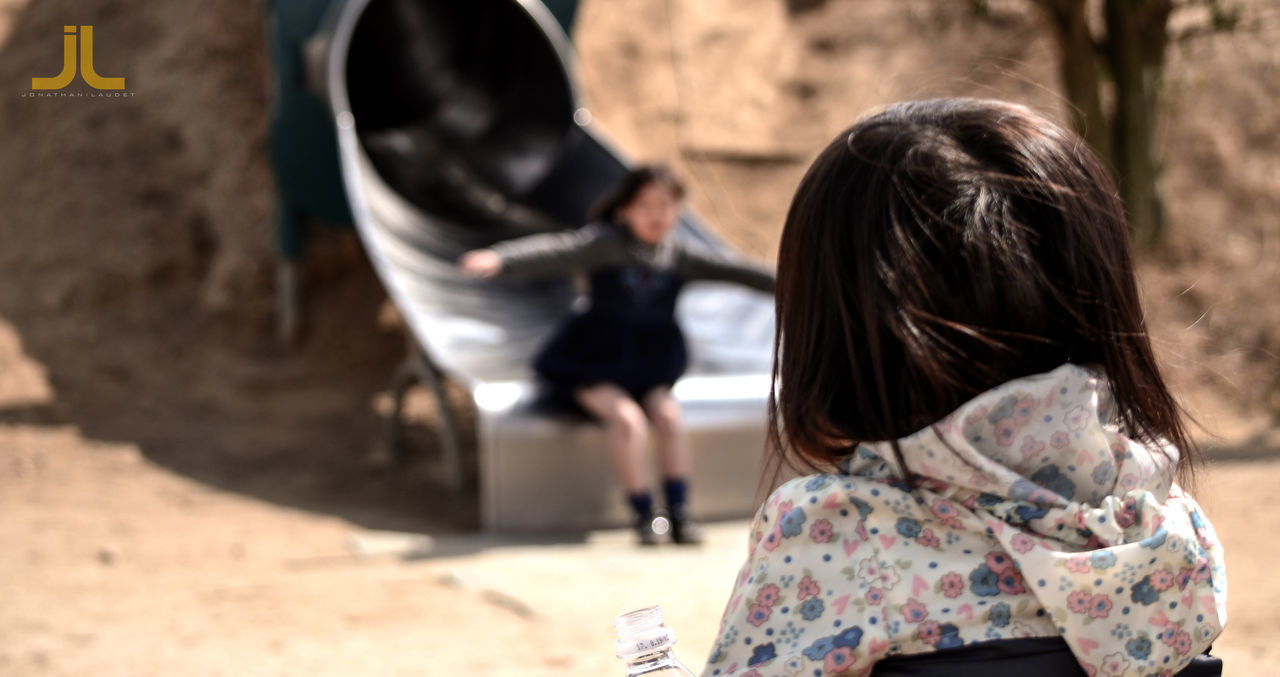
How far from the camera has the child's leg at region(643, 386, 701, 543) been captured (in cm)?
388

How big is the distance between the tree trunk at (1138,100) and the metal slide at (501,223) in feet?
8.61

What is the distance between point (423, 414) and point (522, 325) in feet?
3.84

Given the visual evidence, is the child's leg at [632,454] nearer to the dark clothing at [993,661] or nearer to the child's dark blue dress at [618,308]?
the child's dark blue dress at [618,308]

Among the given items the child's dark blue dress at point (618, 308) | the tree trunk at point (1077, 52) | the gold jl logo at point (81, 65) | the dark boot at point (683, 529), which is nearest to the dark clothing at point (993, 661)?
the dark boot at point (683, 529)

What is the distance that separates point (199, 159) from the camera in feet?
23.6

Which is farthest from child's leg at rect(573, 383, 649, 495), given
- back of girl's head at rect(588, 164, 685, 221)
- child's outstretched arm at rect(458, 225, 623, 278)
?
back of girl's head at rect(588, 164, 685, 221)

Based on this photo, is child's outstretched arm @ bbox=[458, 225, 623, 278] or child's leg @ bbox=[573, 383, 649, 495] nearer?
child's leg @ bbox=[573, 383, 649, 495]

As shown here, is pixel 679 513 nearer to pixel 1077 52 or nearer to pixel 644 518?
pixel 644 518

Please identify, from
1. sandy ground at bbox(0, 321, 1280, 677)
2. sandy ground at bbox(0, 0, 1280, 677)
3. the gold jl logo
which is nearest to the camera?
sandy ground at bbox(0, 321, 1280, 677)

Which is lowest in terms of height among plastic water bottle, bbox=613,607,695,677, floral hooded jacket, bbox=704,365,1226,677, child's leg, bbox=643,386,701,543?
child's leg, bbox=643,386,701,543

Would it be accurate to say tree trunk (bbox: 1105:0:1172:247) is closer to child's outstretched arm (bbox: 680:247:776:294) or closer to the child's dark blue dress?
child's outstretched arm (bbox: 680:247:776:294)

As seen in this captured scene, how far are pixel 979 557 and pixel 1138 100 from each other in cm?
647

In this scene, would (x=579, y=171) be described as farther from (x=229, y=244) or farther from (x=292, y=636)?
(x=292, y=636)

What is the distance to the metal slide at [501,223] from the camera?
4.11 metres
